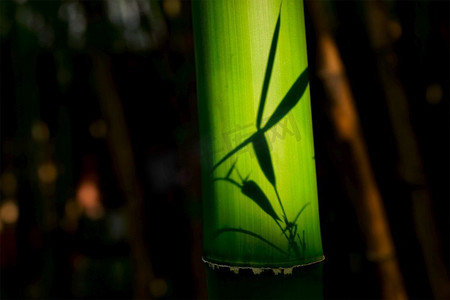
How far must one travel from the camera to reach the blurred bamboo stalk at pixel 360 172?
90 cm

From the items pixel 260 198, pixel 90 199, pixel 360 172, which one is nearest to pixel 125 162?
pixel 90 199

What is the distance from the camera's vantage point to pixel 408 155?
95cm

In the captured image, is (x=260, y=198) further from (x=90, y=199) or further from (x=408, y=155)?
(x=90, y=199)

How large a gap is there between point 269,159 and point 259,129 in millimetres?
28

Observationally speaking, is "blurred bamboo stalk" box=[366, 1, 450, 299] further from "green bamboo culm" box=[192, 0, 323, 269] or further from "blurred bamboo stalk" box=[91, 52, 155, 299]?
"blurred bamboo stalk" box=[91, 52, 155, 299]

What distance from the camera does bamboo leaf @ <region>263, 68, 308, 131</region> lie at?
44 cm

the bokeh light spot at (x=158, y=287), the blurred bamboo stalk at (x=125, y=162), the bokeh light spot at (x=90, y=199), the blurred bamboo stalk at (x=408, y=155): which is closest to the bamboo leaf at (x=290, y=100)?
the blurred bamboo stalk at (x=408, y=155)

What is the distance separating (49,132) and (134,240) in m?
0.62

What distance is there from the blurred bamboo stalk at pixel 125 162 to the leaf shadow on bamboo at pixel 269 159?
1048mm

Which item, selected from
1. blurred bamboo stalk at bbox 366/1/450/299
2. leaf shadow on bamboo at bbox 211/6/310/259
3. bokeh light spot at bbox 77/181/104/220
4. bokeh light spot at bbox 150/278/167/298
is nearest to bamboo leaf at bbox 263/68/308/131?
leaf shadow on bamboo at bbox 211/6/310/259

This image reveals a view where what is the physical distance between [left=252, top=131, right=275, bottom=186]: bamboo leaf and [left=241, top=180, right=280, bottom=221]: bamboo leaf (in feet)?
0.05

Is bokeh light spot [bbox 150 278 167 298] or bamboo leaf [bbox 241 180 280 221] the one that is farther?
bokeh light spot [bbox 150 278 167 298]

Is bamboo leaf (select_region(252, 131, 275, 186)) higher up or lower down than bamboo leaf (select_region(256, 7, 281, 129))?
lower down

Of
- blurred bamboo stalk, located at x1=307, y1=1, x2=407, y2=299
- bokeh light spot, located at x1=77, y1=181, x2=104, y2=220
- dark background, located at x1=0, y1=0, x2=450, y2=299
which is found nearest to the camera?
blurred bamboo stalk, located at x1=307, y1=1, x2=407, y2=299
